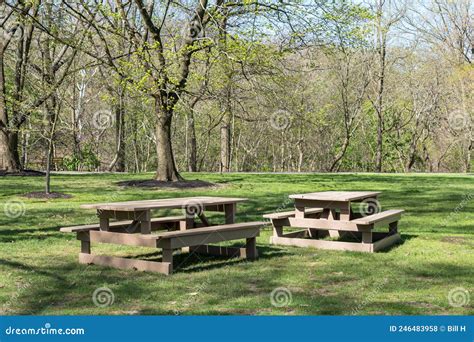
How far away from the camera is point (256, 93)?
19.6m

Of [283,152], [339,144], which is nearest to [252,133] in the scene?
[283,152]

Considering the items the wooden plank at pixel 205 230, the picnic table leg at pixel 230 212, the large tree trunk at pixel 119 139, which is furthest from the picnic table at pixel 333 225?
the large tree trunk at pixel 119 139

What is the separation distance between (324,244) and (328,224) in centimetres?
31

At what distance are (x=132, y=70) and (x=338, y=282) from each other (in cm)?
1401

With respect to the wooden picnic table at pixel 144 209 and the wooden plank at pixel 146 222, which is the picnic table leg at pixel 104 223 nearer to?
the wooden picnic table at pixel 144 209

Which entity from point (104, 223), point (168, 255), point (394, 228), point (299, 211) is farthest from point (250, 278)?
point (394, 228)

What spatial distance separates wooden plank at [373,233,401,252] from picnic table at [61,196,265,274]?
1861mm

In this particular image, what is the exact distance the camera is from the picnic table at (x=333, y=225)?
9223 mm

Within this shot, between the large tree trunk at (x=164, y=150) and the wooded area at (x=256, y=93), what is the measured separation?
5 cm

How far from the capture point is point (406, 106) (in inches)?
1812

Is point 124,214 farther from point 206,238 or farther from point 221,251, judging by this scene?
point 221,251

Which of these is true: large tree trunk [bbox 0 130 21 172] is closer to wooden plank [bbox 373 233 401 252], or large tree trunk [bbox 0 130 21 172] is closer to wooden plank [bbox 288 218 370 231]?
wooden plank [bbox 288 218 370 231]

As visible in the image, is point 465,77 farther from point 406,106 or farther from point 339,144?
point 339,144

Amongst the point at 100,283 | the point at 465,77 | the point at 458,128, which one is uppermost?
the point at 465,77
